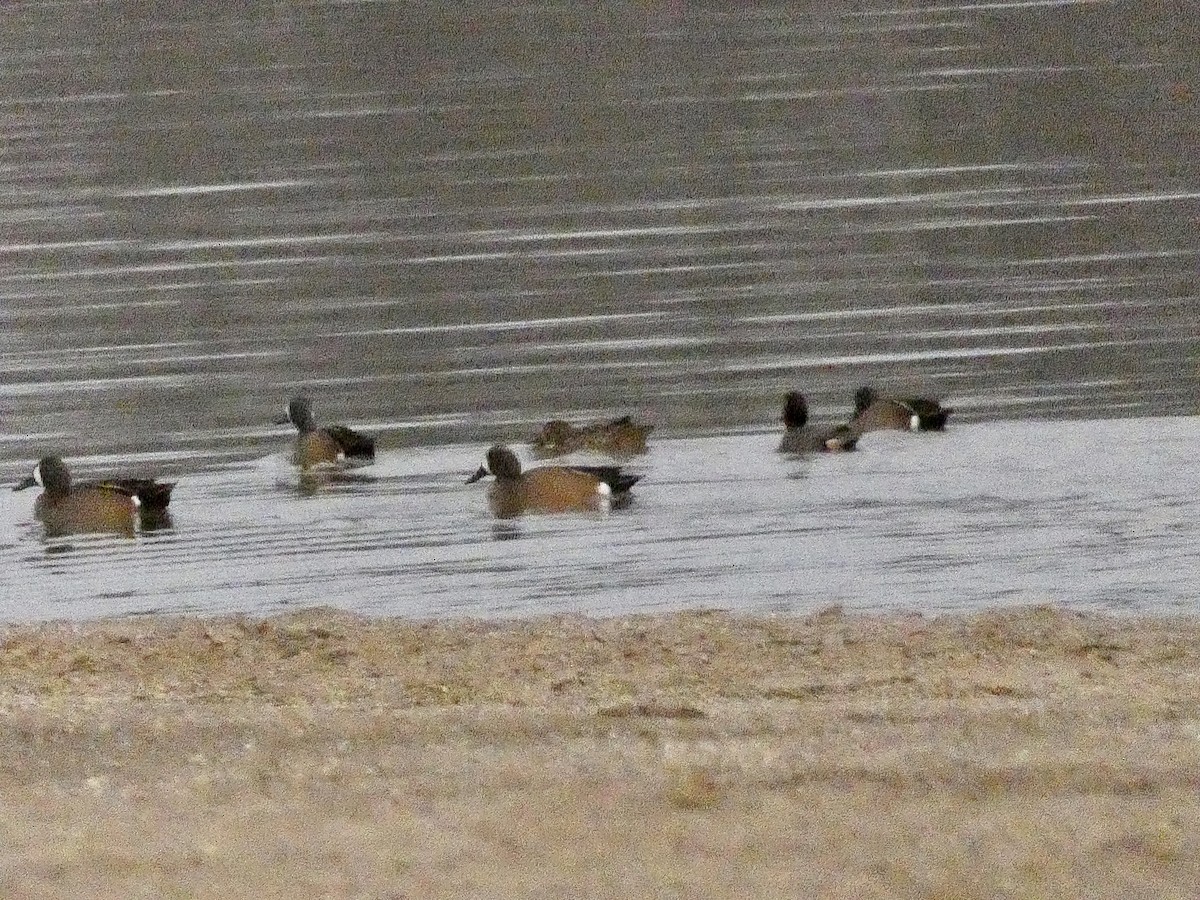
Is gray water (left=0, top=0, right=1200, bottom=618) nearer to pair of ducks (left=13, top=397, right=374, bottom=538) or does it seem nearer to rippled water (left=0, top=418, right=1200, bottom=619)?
rippled water (left=0, top=418, right=1200, bottom=619)

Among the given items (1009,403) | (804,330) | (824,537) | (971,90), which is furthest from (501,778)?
(971,90)

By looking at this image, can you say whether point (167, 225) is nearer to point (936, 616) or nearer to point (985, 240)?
point (985, 240)

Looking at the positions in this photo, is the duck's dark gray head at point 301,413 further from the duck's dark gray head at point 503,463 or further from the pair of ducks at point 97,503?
the duck's dark gray head at point 503,463

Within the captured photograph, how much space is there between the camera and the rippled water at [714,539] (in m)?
12.8

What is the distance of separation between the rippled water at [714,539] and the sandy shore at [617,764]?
1808 mm

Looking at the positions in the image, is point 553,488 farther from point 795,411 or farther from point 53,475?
point 53,475

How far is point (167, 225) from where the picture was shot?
30.2 m

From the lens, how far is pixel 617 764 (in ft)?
23.6

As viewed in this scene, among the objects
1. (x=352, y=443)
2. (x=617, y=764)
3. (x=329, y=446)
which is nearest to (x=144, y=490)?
(x=329, y=446)

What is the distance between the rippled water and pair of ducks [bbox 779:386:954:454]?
0.12m

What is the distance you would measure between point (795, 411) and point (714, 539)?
9.19 feet

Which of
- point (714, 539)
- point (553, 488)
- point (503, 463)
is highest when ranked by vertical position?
point (503, 463)

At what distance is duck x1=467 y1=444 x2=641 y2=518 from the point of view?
1539 centimetres

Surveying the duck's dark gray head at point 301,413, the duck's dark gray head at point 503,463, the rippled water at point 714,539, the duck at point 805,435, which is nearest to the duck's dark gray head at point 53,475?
the rippled water at point 714,539
